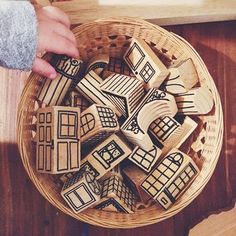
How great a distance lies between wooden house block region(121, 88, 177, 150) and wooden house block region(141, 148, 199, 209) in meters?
0.04

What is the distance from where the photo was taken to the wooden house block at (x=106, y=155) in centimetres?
77

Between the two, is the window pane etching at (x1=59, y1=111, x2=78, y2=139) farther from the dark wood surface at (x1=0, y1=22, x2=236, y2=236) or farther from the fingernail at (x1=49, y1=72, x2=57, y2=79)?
the dark wood surface at (x1=0, y1=22, x2=236, y2=236)

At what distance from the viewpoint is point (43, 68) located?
73 cm

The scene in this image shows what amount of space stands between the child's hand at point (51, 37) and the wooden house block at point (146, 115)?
0.47ft

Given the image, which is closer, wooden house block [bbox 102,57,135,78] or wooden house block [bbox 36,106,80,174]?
wooden house block [bbox 36,106,80,174]

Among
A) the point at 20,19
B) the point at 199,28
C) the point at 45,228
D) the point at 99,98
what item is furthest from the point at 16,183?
the point at 199,28

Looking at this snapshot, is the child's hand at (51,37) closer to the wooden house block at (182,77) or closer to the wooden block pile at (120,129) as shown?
the wooden block pile at (120,129)

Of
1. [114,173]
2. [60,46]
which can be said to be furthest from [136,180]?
[60,46]

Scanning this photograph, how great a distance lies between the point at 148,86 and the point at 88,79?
0.10 meters

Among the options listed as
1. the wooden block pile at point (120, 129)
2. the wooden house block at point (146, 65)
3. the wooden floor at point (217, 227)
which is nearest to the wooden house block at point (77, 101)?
the wooden block pile at point (120, 129)

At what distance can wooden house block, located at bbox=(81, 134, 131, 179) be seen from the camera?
77 cm

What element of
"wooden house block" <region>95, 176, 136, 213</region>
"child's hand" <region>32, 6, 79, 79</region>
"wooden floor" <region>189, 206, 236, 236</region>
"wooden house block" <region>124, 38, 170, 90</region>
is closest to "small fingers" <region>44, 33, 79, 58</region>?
"child's hand" <region>32, 6, 79, 79</region>

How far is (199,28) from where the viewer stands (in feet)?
3.05

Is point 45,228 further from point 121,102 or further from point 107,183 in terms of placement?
point 121,102
